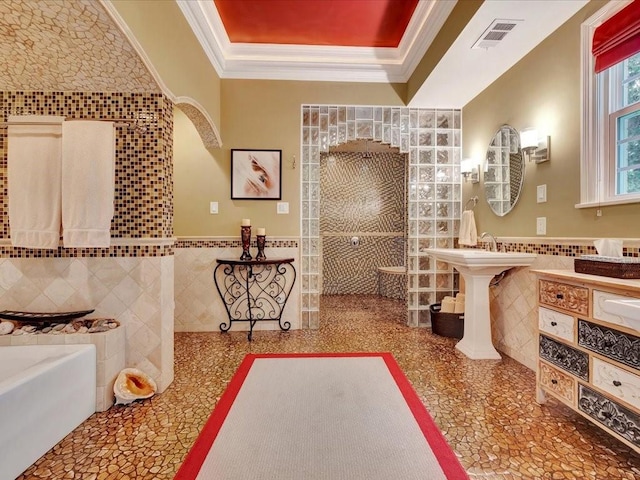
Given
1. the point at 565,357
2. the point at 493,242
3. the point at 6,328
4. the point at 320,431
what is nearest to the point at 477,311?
the point at 493,242

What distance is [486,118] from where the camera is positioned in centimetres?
294

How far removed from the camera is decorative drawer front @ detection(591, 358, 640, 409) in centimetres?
127

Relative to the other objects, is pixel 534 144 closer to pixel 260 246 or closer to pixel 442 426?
pixel 442 426

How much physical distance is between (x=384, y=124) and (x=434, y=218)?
1.15 meters

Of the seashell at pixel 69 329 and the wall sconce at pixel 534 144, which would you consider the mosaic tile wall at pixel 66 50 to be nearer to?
the seashell at pixel 69 329

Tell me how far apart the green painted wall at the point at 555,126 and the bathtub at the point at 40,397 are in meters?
3.00

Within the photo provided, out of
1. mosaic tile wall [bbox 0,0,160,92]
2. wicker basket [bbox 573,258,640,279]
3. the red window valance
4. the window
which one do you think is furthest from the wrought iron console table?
the red window valance

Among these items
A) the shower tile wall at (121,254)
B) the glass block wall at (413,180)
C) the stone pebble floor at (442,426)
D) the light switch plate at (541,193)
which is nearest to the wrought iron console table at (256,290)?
the glass block wall at (413,180)

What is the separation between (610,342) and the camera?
4.57 feet

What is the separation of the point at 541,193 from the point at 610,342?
48.0 inches

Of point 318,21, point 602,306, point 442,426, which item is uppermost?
point 318,21

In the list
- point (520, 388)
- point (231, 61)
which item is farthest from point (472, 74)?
point (520, 388)

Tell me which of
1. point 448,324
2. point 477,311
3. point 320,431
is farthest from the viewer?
point 448,324

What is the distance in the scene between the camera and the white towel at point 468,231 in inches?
119
